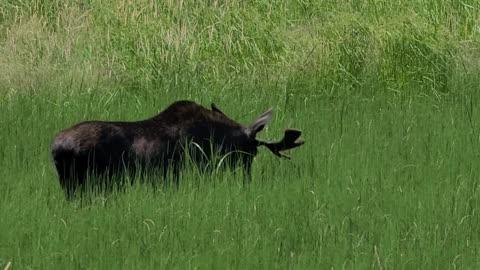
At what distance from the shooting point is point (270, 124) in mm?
7871

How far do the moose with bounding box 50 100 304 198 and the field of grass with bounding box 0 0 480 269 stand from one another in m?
0.13

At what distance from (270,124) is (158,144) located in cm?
197

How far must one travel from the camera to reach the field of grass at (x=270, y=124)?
5.12m

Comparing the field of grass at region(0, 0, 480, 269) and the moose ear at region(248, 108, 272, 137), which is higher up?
the moose ear at region(248, 108, 272, 137)

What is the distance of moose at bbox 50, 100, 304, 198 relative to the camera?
5.70 meters

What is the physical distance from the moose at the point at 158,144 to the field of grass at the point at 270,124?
0.44ft

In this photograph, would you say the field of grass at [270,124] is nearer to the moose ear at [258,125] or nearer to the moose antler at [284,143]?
the moose antler at [284,143]

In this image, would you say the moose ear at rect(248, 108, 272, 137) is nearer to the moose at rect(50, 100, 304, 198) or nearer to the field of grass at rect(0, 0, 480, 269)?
the moose at rect(50, 100, 304, 198)

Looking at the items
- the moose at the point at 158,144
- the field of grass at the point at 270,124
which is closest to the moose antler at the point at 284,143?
the moose at the point at 158,144

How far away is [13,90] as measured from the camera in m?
9.05

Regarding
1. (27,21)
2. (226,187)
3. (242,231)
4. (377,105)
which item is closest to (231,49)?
(377,105)

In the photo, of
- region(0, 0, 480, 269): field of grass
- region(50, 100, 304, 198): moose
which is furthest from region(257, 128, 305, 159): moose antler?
region(0, 0, 480, 269): field of grass

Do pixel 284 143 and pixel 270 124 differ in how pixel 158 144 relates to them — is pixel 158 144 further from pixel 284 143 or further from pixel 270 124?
pixel 270 124

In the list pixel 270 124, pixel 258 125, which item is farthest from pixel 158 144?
pixel 270 124
